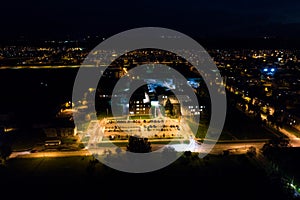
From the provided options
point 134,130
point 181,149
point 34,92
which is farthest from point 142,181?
point 34,92

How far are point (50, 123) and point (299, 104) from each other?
595cm

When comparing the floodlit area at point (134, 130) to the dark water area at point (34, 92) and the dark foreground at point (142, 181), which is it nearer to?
the dark foreground at point (142, 181)

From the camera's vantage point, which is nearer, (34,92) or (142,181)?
(142,181)

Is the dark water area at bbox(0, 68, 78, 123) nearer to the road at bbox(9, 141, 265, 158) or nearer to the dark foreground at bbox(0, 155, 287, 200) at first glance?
the road at bbox(9, 141, 265, 158)

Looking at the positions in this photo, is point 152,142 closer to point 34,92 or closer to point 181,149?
point 181,149

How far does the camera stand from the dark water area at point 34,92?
23.9ft

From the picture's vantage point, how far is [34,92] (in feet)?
33.9

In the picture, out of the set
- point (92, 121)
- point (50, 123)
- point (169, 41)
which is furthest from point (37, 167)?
point (169, 41)

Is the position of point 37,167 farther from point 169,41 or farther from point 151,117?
point 169,41

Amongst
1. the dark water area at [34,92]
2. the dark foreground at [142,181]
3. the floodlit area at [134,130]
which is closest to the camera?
the dark foreground at [142,181]

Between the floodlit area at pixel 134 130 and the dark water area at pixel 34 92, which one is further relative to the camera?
the dark water area at pixel 34 92

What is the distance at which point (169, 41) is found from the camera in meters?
30.8

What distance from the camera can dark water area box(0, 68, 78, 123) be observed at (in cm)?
729

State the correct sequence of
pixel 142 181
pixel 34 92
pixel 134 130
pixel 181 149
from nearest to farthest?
1. pixel 142 181
2. pixel 181 149
3. pixel 134 130
4. pixel 34 92
